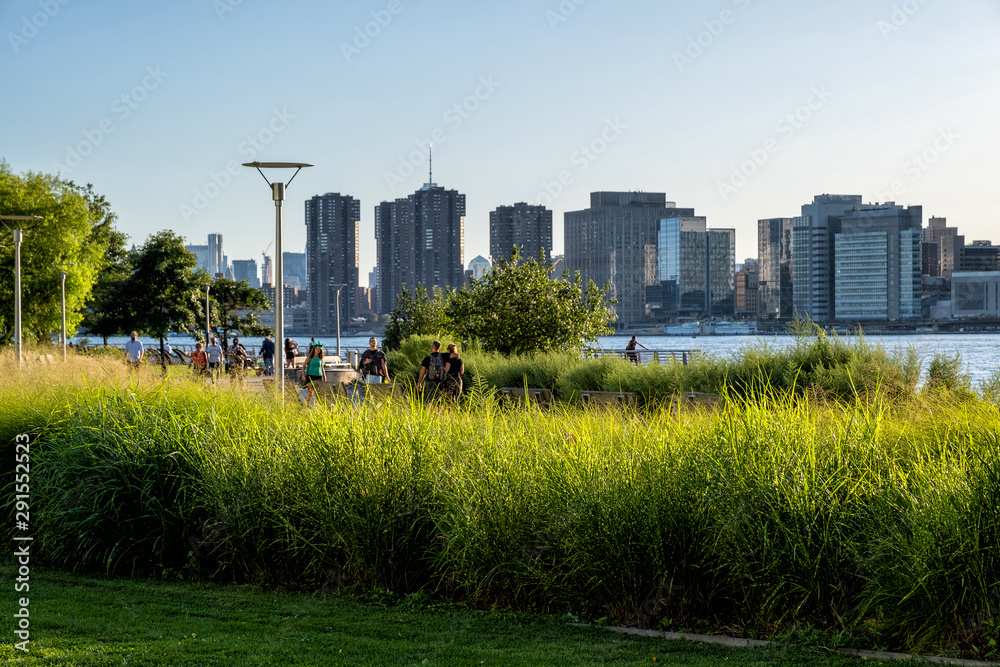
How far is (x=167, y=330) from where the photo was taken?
54719mm

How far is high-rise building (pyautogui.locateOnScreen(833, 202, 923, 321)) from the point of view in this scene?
104m

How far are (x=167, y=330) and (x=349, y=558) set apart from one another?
51.1 m

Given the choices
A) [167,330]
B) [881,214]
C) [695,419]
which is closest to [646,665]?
Answer: [695,419]

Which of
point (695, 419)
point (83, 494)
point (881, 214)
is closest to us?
point (695, 419)

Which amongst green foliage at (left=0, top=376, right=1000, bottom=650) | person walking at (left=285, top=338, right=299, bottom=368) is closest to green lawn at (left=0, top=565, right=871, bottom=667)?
green foliage at (left=0, top=376, right=1000, bottom=650)

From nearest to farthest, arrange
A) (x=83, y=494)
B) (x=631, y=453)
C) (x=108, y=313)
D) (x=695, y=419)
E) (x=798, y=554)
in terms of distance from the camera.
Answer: (x=798, y=554)
(x=631, y=453)
(x=695, y=419)
(x=83, y=494)
(x=108, y=313)

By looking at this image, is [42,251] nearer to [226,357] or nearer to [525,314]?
[226,357]

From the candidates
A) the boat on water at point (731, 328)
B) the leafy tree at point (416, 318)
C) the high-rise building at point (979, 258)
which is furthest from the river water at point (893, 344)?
the high-rise building at point (979, 258)

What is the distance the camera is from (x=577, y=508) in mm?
6559

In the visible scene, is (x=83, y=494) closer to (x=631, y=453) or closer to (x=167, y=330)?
(x=631, y=453)

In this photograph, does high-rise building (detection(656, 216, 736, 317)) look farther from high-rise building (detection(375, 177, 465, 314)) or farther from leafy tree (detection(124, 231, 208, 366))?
leafy tree (detection(124, 231, 208, 366))

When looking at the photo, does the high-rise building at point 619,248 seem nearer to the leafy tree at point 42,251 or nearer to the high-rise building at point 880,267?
the high-rise building at point 880,267

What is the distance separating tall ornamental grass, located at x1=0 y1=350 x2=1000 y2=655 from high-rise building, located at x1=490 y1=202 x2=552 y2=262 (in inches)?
3892

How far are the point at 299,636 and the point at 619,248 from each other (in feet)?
414
